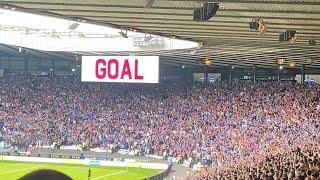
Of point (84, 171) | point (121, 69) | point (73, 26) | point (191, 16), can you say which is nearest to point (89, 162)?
point (84, 171)

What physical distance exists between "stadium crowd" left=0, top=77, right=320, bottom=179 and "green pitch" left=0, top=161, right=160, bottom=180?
14.0ft

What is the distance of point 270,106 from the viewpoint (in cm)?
4431

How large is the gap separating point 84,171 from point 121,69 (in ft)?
33.3

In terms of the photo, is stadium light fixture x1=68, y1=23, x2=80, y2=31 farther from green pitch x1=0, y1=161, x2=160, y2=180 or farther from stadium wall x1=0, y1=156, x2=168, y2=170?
green pitch x1=0, y1=161, x2=160, y2=180

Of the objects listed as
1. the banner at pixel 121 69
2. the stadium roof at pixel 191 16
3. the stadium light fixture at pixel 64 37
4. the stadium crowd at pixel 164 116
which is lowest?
Answer: the stadium crowd at pixel 164 116

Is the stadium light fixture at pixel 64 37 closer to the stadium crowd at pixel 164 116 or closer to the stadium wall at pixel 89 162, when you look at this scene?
the stadium crowd at pixel 164 116

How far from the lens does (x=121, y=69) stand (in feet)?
104

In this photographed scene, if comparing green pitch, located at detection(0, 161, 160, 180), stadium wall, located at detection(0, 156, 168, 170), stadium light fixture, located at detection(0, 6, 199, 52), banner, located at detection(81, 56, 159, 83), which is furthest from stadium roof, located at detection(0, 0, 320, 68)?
stadium wall, located at detection(0, 156, 168, 170)

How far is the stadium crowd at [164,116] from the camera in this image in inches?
1549

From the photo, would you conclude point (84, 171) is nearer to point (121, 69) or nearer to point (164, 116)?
point (121, 69)

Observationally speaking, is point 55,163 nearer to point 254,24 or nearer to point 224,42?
point 224,42

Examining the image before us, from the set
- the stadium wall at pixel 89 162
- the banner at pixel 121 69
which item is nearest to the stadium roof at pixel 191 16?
the banner at pixel 121 69

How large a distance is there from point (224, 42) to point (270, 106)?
14.4m

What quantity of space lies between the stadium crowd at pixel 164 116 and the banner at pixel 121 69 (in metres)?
7.47
